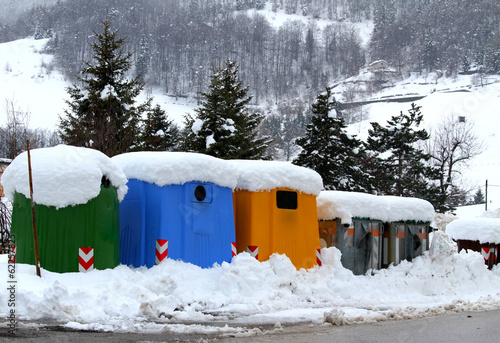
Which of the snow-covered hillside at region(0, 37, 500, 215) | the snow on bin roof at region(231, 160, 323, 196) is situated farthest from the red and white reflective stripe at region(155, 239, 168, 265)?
the snow-covered hillside at region(0, 37, 500, 215)

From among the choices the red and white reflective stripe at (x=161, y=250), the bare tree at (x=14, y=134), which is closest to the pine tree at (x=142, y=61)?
the bare tree at (x=14, y=134)

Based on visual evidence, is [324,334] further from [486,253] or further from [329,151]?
[329,151]

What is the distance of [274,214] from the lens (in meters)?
11.8

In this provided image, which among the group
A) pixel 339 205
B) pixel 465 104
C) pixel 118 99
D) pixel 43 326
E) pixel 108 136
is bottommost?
pixel 43 326

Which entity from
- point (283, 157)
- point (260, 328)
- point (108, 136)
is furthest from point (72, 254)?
point (283, 157)

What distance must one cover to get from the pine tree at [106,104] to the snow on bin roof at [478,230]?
11986 millimetres

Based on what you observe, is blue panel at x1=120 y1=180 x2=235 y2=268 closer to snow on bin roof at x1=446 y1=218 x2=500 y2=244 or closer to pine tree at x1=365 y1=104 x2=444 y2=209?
snow on bin roof at x1=446 y1=218 x2=500 y2=244

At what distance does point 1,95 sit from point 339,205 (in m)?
129

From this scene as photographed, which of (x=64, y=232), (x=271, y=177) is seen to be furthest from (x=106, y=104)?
(x=64, y=232)

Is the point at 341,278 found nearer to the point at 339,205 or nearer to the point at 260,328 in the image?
the point at 339,205

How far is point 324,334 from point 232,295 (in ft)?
8.45

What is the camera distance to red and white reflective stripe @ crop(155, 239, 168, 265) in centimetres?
987

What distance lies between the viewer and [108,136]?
68.7ft

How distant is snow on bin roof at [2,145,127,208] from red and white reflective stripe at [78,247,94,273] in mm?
750
